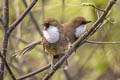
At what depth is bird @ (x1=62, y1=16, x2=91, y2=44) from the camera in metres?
2.12

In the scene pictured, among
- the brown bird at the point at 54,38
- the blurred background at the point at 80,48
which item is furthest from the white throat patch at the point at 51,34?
the blurred background at the point at 80,48

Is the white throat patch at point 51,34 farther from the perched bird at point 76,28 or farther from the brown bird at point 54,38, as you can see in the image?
the perched bird at point 76,28

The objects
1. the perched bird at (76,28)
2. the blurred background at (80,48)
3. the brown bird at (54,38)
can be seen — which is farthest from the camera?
the blurred background at (80,48)

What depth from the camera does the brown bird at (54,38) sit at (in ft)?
6.42

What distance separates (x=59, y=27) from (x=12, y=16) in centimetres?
156

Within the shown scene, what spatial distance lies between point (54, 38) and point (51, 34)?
7 centimetres

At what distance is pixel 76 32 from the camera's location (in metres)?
2.14

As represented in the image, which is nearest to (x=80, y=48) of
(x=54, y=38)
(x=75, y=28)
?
(x=75, y=28)

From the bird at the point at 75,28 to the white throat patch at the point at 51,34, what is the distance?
110 mm

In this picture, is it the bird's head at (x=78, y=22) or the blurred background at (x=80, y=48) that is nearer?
the bird's head at (x=78, y=22)

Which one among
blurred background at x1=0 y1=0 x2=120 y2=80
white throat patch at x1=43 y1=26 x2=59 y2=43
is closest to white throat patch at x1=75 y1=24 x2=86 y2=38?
white throat patch at x1=43 y1=26 x2=59 y2=43

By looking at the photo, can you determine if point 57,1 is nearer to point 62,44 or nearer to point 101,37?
point 101,37

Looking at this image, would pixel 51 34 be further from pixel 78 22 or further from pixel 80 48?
pixel 80 48

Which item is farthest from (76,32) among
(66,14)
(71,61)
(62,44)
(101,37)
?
(71,61)
